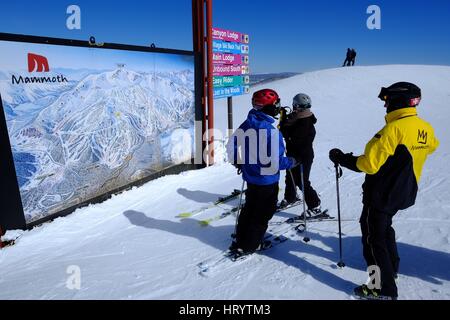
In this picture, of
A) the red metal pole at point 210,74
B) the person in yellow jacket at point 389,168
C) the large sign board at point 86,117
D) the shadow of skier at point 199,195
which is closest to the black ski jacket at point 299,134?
the person in yellow jacket at point 389,168

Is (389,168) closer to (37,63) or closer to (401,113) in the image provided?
(401,113)

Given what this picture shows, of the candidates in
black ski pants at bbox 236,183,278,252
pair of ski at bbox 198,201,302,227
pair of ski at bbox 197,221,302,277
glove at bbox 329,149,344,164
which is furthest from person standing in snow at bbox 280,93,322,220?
glove at bbox 329,149,344,164

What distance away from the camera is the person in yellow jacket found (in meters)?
3.23

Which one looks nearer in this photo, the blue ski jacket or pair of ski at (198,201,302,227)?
the blue ski jacket

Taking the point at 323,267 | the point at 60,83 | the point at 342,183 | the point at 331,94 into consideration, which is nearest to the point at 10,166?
Result: the point at 60,83

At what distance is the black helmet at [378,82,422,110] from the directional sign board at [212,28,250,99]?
634 centimetres

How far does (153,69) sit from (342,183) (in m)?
4.78

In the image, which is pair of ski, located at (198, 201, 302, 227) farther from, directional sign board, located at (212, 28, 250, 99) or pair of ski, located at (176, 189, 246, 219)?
directional sign board, located at (212, 28, 250, 99)

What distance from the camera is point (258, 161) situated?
4.28 m

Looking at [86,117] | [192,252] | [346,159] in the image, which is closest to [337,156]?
[346,159]

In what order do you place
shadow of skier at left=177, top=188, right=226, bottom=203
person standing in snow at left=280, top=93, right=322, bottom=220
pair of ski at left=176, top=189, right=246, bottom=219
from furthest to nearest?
shadow of skier at left=177, top=188, right=226, bottom=203, pair of ski at left=176, top=189, right=246, bottom=219, person standing in snow at left=280, top=93, right=322, bottom=220

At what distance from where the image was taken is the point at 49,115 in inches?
218

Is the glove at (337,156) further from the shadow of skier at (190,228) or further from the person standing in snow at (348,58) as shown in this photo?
Result: the person standing in snow at (348,58)

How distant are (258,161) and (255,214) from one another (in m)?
0.69
